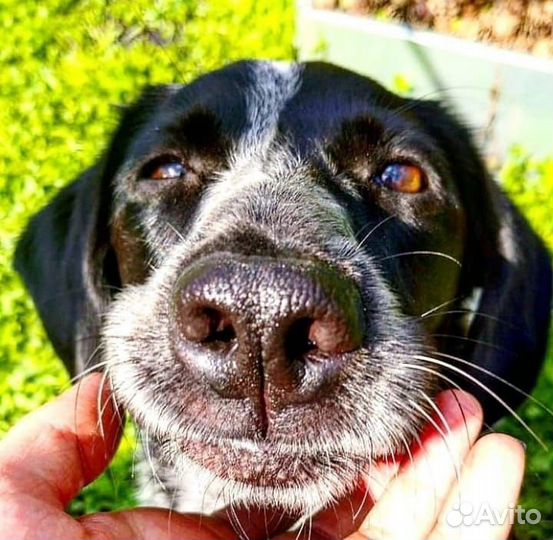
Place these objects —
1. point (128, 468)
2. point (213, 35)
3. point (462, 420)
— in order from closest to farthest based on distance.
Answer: point (462, 420) → point (128, 468) → point (213, 35)

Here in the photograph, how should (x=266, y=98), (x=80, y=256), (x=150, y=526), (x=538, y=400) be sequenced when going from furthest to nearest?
(x=538, y=400)
(x=80, y=256)
(x=266, y=98)
(x=150, y=526)

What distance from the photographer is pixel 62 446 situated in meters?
2.57

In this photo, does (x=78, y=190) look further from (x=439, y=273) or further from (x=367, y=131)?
(x=439, y=273)

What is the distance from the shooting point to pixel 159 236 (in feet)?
9.83

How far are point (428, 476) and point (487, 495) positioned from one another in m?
0.23

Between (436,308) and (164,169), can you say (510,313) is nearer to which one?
(436,308)

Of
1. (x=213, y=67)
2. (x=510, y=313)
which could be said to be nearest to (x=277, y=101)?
(x=510, y=313)

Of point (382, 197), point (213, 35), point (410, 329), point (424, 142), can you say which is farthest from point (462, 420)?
point (213, 35)

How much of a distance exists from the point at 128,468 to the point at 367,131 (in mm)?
2102

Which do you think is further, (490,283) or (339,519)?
(490,283)

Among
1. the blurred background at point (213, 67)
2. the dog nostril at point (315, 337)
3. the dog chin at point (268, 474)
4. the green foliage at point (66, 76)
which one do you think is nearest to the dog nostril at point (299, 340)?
the dog nostril at point (315, 337)

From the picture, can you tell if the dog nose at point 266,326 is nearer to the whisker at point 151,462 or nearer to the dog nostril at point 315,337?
the dog nostril at point 315,337

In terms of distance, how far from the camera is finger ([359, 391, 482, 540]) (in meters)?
2.48

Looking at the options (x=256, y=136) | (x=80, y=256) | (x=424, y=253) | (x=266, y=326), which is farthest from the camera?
(x=80, y=256)
